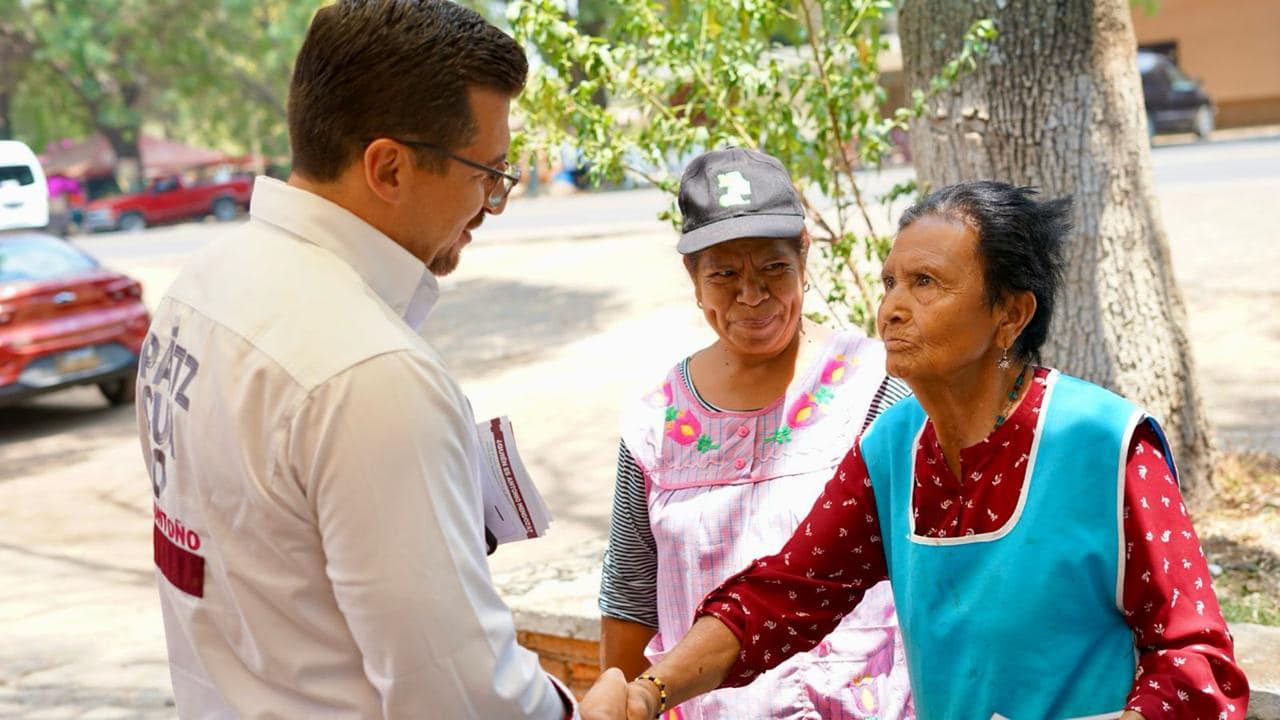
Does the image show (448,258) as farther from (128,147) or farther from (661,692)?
(128,147)

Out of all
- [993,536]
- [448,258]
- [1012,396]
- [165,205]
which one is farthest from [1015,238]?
[165,205]

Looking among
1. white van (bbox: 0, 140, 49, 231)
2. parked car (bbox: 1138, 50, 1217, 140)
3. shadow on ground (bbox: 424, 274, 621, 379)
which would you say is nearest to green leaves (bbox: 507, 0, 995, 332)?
white van (bbox: 0, 140, 49, 231)

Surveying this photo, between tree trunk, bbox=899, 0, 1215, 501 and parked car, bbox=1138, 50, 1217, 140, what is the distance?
2296 centimetres

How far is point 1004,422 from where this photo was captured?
2.08 m

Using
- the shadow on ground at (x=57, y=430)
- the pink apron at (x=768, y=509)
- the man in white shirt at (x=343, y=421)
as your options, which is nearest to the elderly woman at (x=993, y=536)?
the pink apron at (x=768, y=509)

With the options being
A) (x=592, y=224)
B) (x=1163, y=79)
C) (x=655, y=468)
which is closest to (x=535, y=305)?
(x=592, y=224)

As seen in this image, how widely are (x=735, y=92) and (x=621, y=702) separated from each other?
285 centimetres

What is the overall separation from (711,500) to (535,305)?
1183 centimetres

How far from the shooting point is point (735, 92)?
4.64 m

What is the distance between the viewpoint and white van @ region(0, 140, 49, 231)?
139 inches

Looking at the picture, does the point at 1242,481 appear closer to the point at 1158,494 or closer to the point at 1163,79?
the point at 1158,494

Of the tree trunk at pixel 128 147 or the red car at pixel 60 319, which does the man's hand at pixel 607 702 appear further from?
the tree trunk at pixel 128 147

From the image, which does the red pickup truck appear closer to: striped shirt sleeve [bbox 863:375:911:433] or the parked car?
the parked car

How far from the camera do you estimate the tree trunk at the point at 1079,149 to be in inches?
186
